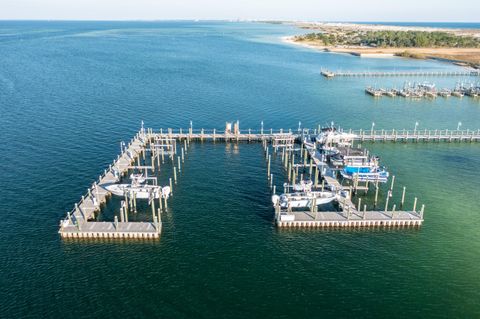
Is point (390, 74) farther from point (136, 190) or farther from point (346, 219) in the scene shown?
point (136, 190)

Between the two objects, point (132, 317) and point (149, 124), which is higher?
point (149, 124)

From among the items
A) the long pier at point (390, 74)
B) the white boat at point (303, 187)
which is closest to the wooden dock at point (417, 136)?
the white boat at point (303, 187)

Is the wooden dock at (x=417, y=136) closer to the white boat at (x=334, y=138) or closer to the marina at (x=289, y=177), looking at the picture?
the marina at (x=289, y=177)

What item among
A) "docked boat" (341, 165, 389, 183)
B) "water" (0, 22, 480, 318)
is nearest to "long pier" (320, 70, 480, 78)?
"water" (0, 22, 480, 318)

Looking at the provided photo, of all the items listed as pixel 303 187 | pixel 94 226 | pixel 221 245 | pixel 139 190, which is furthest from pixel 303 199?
pixel 94 226

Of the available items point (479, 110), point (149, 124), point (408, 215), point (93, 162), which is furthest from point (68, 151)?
point (479, 110)

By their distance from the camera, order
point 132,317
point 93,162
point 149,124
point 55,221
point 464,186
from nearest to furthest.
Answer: point 132,317, point 55,221, point 464,186, point 93,162, point 149,124

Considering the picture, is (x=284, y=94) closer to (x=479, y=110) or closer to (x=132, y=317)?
(x=479, y=110)
